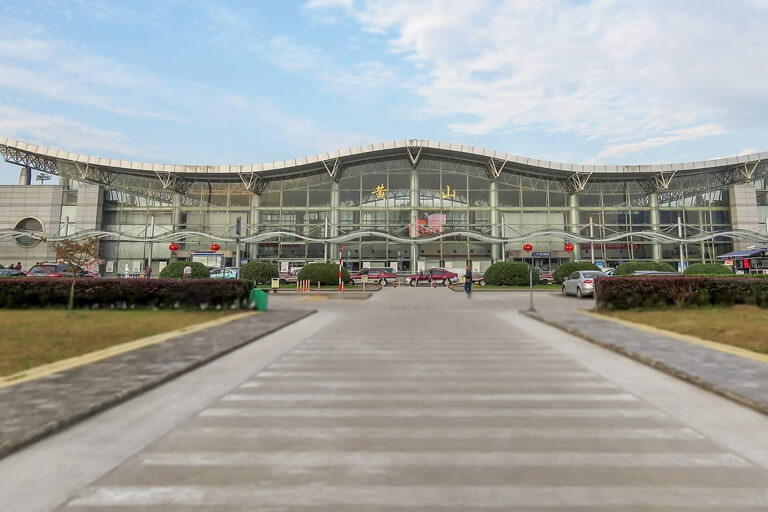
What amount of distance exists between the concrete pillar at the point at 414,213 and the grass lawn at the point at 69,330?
3608cm

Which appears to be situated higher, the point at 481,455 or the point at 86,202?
the point at 86,202

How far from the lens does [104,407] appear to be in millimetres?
4988

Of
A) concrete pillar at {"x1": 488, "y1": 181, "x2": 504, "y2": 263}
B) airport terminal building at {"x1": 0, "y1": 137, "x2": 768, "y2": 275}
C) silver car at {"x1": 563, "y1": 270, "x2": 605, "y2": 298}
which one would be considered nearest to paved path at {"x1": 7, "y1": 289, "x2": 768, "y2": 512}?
silver car at {"x1": 563, "y1": 270, "x2": 605, "y2": 298}

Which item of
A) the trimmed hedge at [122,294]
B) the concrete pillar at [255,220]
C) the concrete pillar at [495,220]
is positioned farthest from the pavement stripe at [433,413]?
the concrete pillar at [255,220]

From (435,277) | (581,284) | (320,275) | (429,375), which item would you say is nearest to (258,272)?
(320,275)

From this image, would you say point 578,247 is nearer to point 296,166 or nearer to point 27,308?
point 296,166

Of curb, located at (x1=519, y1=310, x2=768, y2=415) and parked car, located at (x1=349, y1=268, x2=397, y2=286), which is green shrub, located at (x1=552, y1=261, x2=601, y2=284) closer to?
parked car, located at (x1=349, y1=268, x2=397, y2=286)

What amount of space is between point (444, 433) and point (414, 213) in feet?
157

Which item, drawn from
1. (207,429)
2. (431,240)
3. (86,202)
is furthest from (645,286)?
(86,202)

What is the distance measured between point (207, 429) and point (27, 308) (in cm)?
1630

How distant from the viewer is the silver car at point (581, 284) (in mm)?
23609

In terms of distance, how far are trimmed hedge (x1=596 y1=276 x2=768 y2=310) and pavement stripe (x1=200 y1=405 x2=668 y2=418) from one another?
40.1 ft

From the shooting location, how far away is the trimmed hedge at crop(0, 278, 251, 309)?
1606cm

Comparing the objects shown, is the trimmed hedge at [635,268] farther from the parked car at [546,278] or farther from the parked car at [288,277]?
the parked car at [288,277]
